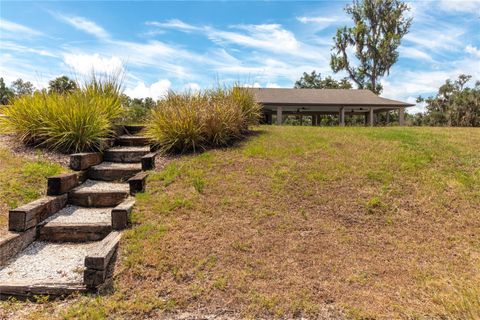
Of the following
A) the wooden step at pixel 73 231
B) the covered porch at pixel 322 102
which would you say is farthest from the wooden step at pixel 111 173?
the covered porch at pixel 322 102

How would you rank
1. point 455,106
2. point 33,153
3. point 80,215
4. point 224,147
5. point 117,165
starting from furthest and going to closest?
point 455,106 → point 224,147 → point 117,165 → point 33,153 → point 80,215

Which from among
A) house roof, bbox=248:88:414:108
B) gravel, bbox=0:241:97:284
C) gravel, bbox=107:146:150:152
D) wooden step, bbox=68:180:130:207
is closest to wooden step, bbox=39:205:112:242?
gravel, bbox=0:241:97:284

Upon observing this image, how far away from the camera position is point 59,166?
201 inches

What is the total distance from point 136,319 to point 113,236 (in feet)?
3.86

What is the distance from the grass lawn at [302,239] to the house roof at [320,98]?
638 inches

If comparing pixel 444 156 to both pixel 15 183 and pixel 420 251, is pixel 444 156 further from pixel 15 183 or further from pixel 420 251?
pixel 15 183

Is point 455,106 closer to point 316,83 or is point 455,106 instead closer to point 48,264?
point 316,83

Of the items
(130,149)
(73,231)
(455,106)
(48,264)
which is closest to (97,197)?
(73,231)

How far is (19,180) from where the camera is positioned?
4488mm

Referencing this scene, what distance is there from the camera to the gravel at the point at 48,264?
10.2 feet

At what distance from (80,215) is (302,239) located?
2898mm

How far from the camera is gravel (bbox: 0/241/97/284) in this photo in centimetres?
312

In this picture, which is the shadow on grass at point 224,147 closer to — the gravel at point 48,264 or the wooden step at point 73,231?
the wooden step at point 73,231

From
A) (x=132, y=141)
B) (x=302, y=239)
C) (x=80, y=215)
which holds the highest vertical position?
(x=132, y=141)
